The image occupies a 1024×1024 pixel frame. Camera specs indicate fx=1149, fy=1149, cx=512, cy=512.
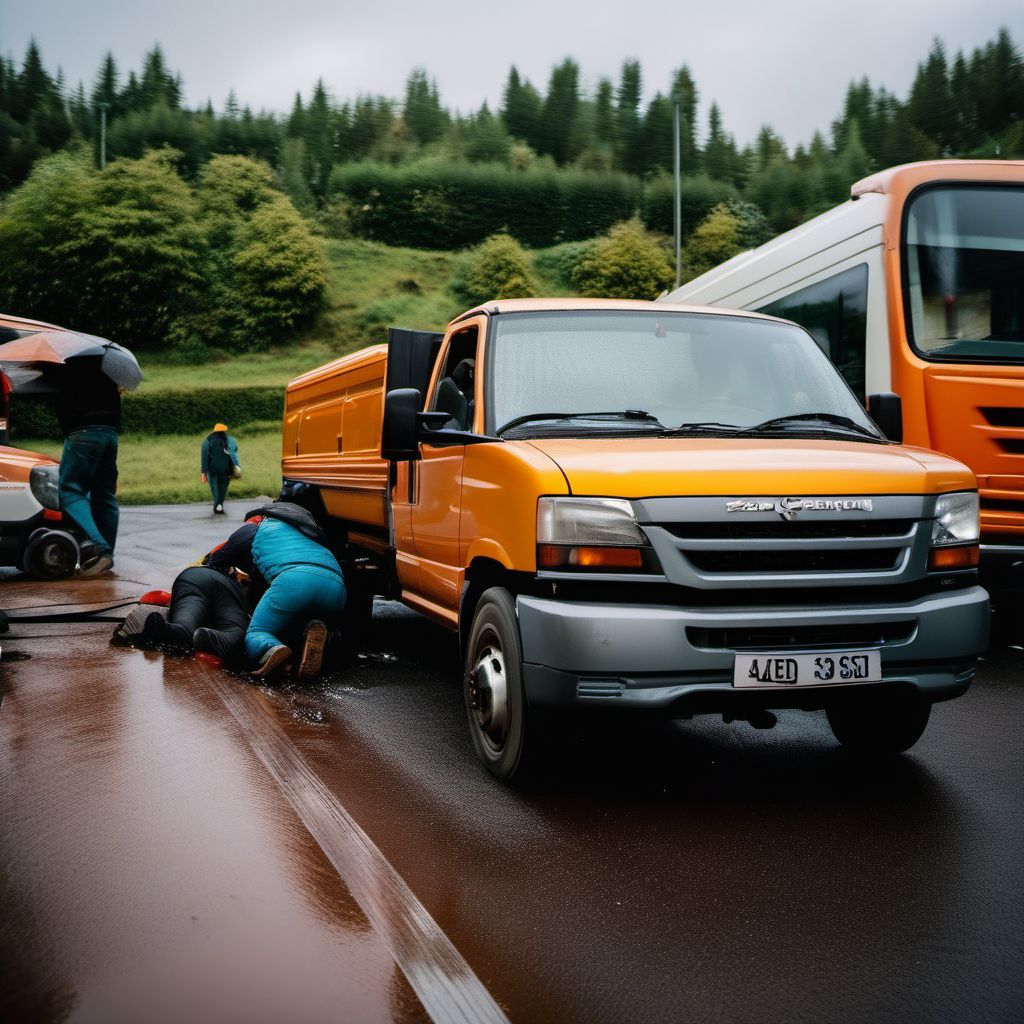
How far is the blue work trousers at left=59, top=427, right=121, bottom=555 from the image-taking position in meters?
11.6

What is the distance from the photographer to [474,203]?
83.4 m

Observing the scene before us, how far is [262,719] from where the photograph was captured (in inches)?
227

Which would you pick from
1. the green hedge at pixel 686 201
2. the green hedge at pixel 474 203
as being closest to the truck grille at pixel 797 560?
the green hedge at pixel 686 201

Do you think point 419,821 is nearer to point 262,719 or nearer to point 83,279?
point 262,719

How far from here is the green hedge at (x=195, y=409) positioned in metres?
46.3

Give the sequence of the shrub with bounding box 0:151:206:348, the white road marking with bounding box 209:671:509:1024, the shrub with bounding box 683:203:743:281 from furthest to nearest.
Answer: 1. the shrub with bounding box 683:203:743:281
2. the shrub with bounding box 0:151:206:348
3. the white road marking with bounding box 209:671:509:1024

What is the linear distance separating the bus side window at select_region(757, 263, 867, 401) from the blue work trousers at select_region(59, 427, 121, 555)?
6861 mm

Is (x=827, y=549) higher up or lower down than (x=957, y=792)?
higher up

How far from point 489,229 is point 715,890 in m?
82.4

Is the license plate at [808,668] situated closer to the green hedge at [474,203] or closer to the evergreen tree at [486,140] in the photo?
the green hedge at [474,203]

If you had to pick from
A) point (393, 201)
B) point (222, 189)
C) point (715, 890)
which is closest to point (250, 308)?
point (222, 189)

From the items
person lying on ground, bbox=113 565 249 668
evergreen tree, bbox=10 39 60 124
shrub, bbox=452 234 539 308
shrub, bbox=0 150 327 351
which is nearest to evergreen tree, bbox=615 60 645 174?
shrub, bbox=452 234 539 308

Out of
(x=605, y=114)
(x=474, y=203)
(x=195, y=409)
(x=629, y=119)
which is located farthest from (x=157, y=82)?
(x=195, y=409)

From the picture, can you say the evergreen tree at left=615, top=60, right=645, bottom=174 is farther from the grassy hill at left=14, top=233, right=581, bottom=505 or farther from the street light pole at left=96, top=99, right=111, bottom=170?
the street light pole at left=96, top=99, right=111, bottom=170
